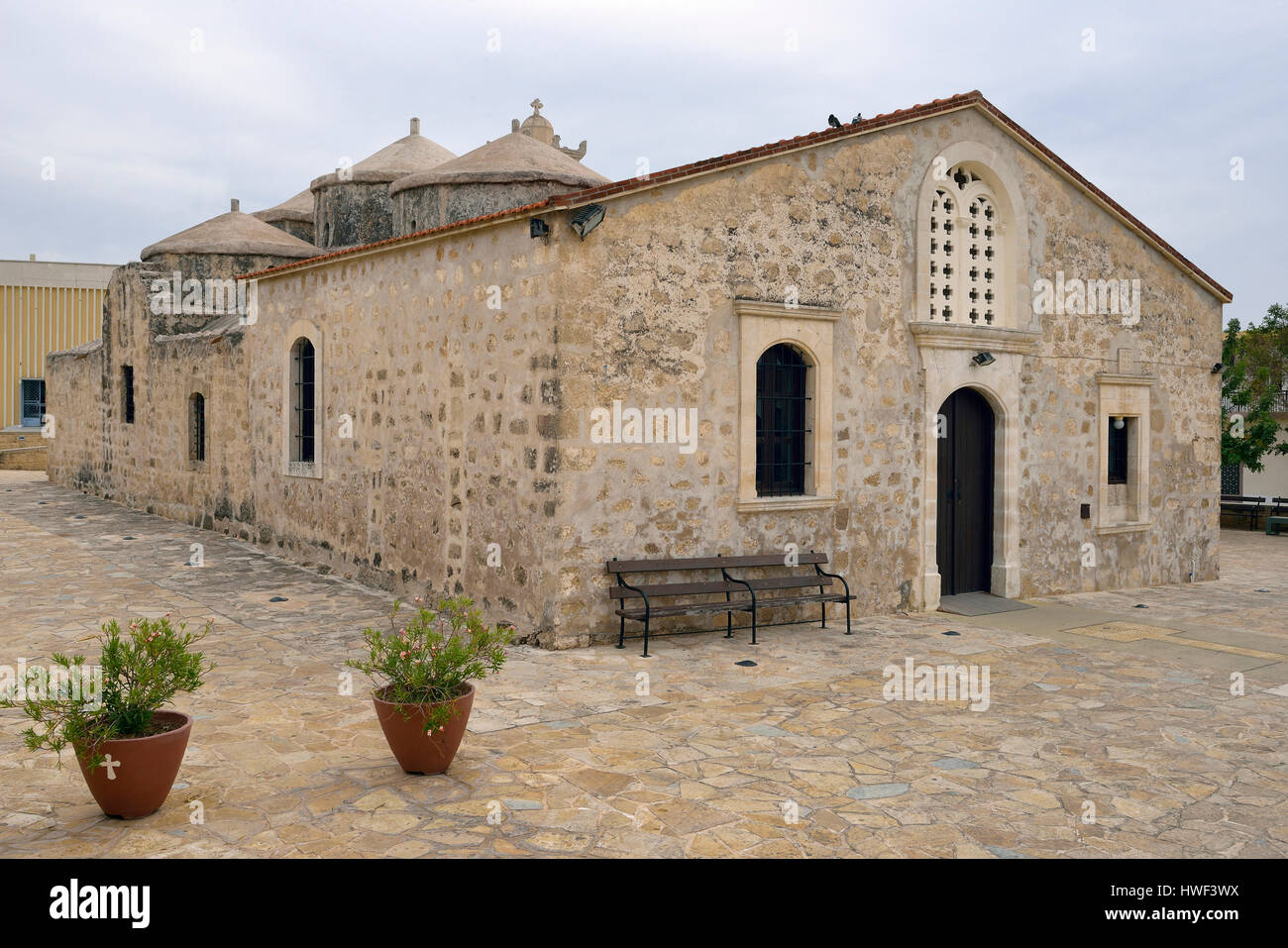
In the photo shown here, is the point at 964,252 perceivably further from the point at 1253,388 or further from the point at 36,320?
the point at 36,320

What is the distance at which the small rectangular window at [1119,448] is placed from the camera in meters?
14.1

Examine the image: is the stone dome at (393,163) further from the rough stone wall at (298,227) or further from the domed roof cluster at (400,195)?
the rough stone wall at (298,227)

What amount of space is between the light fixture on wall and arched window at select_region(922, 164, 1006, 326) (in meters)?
4.41

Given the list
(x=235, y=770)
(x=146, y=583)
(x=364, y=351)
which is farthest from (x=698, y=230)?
(x=146, y=583)

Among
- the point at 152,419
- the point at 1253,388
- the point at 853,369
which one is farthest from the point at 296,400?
the point at 1253,388

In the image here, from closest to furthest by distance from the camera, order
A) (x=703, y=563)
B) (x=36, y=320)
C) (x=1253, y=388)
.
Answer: (x=703, y=563), (x=1253, y=388), (x=36, y=320)

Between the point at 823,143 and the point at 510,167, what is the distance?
5348 mm

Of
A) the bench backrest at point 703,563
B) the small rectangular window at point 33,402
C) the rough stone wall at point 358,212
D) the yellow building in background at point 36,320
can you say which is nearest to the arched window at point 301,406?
the rough stone wall at point 358,212

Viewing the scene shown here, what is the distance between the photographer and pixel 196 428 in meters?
18.1

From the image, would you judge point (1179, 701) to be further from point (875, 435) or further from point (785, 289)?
point (785, 289)

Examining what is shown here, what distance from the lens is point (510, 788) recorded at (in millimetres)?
5672

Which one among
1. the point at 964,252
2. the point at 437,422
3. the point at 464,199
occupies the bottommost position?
the point at 437,422

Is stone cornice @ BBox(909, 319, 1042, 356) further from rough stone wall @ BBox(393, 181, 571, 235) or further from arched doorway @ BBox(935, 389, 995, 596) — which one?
rough stone wall @ BBox(393, 181, 571, 235)

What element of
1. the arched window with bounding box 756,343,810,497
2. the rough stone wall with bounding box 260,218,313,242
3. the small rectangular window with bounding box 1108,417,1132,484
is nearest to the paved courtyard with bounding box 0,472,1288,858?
the arched window with bounding box 756,343,810,497
